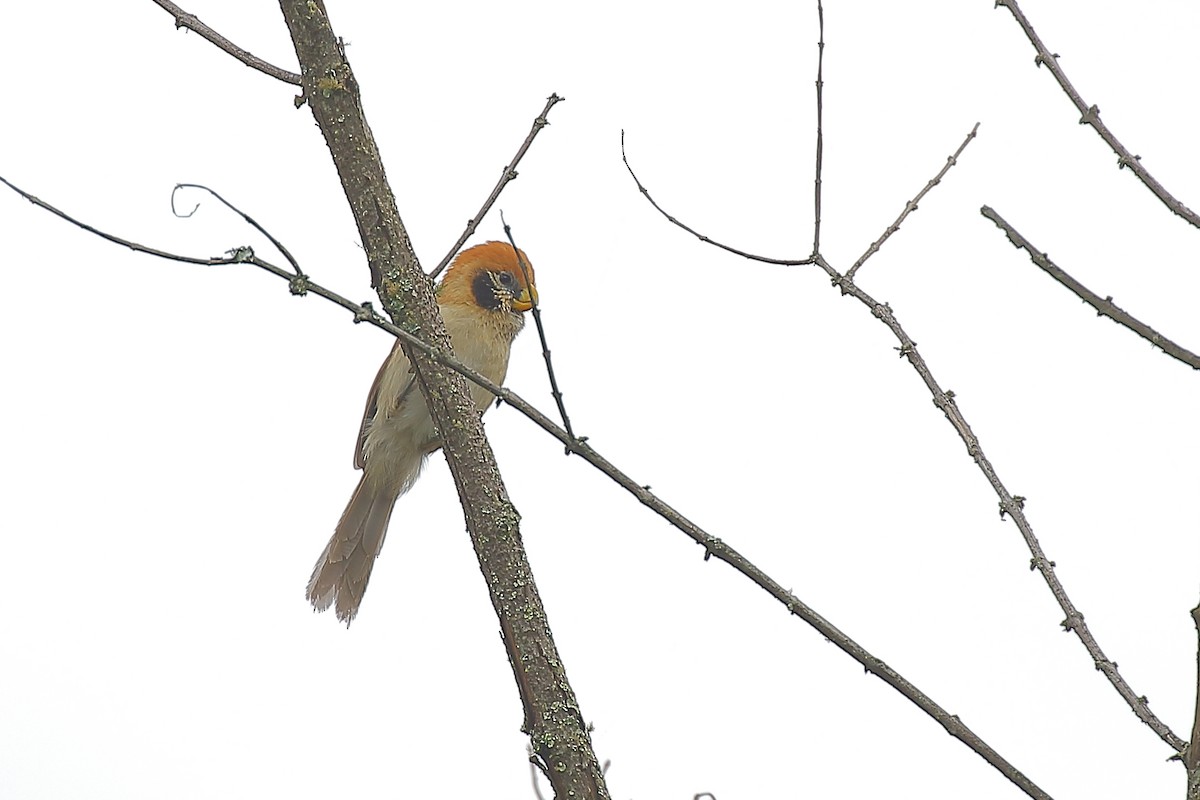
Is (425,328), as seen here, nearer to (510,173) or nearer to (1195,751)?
(510,173)

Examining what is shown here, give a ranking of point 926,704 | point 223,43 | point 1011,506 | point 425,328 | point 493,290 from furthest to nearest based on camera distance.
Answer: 1. point 493,290
2. point 223,43
3. point 425,328
4. point 1011,506
5. point 926,704

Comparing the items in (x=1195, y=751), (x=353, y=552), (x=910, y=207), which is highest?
(x=353, y=552)

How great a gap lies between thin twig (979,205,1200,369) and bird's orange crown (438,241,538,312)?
309cm

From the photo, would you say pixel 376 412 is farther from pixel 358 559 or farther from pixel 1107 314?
pixel 1107 314

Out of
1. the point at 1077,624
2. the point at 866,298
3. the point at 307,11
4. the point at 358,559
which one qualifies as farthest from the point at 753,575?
the point at 358,559

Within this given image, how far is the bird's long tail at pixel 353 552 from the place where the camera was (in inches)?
181

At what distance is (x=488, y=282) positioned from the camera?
4.95 meters

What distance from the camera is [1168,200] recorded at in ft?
6.08

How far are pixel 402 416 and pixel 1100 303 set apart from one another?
321cm

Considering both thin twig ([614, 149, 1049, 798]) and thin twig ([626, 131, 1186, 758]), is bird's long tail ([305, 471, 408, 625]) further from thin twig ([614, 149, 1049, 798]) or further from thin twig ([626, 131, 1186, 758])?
thin twig ([614, 149, 1049, 798])

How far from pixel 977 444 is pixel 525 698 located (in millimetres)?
981

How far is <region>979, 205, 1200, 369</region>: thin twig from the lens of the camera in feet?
5.73

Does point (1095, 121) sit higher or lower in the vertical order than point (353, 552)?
lower

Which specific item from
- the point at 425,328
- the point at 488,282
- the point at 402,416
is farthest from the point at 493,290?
the point at 425,328
